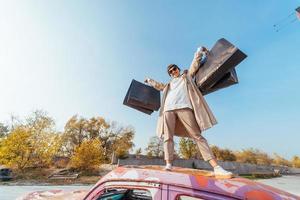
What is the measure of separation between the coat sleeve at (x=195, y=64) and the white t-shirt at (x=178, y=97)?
0.16 m

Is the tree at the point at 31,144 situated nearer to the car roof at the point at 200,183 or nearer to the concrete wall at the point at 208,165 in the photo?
the concrete wall at the point at 208,165

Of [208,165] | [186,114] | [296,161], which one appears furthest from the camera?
[296,161]

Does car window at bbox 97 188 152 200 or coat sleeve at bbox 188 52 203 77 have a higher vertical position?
coat sleeve at bbox 188 52 203 77

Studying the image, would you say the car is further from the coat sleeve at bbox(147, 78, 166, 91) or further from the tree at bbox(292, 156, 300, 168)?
the tree at bbox(292, 156, 300, 168)

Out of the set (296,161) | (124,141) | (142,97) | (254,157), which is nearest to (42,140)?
(124,141)

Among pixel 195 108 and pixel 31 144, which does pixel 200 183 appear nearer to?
pixel 195 108

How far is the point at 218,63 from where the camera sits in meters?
2.82

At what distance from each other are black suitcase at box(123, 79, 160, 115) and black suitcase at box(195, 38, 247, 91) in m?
0.65

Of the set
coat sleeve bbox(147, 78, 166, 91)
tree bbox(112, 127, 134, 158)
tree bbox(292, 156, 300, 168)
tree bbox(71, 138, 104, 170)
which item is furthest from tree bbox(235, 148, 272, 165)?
coat sleeve bbox(147, 78, 166, 91)

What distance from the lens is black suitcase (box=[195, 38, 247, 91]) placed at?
8.91ft

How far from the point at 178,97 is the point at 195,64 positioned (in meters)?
0.53

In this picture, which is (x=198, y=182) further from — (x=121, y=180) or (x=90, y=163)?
(x=90, y=163)

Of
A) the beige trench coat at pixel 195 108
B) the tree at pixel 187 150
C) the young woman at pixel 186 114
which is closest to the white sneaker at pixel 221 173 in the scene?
the young woman at pixel 186 114

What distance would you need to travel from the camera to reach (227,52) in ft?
9.03
